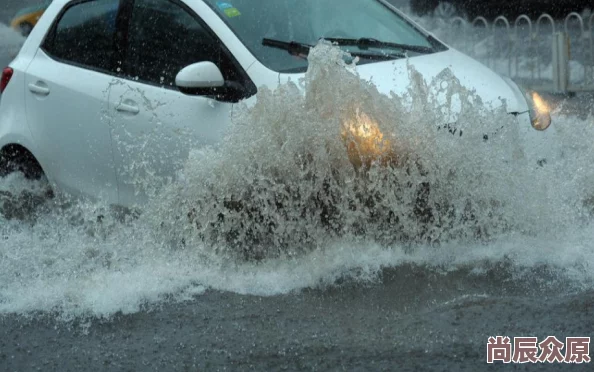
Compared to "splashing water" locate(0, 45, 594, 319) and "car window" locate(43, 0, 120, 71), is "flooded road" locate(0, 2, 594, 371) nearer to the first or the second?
"splashing water" locate(0, 45, 594, 319)

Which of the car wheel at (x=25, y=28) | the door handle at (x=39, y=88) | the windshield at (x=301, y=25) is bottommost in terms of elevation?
the door handle at (x=39, y=88)

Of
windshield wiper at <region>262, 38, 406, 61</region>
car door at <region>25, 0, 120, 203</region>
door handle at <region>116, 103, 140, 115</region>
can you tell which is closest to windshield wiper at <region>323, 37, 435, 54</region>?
windshield wiper at <region>262, 38, 406, 61</region>

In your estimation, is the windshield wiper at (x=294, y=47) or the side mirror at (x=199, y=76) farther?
the windshield wiper at (x=294, y=47)

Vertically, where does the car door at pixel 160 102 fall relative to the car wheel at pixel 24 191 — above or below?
above

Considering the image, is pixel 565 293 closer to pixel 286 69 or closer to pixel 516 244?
pixel 516 244

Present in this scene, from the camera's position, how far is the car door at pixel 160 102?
5.87m

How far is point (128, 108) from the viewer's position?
6230mm

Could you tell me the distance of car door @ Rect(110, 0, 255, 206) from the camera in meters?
5.87

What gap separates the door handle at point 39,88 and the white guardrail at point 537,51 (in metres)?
8.62

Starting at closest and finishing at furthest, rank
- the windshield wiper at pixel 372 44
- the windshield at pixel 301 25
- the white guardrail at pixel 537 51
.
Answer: the windshield at pixel 301 25 → the windshield wiper at pixel 372 44 → the white guardrail at pixel 537 51

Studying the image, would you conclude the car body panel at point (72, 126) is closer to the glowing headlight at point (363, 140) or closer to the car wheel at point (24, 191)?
the car wheel at point (24, 191)

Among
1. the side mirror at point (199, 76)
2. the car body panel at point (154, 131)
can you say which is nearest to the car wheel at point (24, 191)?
the car body panel at point (154, 131)

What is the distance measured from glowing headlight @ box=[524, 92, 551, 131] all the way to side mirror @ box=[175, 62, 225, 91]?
5.78 ft

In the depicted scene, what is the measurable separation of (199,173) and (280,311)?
108 cm
